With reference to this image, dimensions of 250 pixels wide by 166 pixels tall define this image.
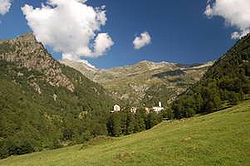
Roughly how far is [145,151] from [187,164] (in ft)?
25.3

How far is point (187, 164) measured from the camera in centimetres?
3522

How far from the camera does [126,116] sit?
19225 cm

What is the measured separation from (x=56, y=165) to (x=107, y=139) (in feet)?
130

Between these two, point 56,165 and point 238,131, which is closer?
point 238,131

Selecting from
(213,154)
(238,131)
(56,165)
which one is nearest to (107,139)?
(56,165)

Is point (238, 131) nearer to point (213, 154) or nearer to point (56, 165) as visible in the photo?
point (213, 154)

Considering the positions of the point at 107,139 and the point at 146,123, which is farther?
the point at 146,123

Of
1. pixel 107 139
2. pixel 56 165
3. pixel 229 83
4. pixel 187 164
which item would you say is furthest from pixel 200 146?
pixel 229 83

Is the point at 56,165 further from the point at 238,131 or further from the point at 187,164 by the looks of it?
the point at 238,131

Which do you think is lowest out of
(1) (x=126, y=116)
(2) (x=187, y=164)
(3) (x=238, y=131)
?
(2) (x=187, y=164)

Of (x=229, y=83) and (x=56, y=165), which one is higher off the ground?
(x=229, y=83)

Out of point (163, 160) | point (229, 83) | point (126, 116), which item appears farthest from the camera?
point (126, 116)

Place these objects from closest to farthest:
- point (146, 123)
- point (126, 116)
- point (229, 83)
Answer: point (229, 83) → point (146, 123) → point (126, 116)

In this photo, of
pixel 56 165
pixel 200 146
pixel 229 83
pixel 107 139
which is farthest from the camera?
pixel 229 83
